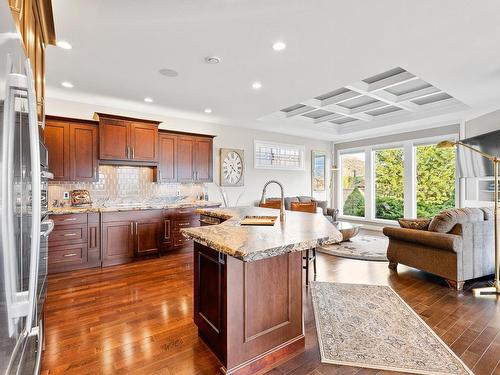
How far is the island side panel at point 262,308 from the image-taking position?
1618 mm

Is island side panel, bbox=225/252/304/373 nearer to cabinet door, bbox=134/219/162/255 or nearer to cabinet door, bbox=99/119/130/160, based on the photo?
cabinet door, bbox=134/219/162/255

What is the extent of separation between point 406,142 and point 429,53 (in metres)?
4.03

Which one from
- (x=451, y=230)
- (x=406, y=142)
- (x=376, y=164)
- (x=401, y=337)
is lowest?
(x=401, y=337)

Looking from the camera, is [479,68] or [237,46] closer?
[237,46]

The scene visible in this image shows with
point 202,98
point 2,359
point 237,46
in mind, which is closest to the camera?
point 2,359

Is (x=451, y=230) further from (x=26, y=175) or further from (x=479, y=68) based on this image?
(x=26, y=175)

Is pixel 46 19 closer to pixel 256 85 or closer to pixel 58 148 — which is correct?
pixel 58 148

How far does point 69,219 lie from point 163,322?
7.75 feet

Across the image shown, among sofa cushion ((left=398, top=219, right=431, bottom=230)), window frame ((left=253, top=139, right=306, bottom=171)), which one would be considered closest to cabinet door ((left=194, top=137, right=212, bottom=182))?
window frame ((left=253, top=139, right=306, bottom=171))

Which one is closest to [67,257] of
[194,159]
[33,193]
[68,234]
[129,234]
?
[68,234]

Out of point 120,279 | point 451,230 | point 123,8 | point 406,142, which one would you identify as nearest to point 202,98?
point 123,8

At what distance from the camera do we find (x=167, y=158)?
4828mm

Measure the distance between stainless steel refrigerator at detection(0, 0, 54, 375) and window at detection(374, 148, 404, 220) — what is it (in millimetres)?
7252

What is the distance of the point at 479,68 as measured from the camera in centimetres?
317
